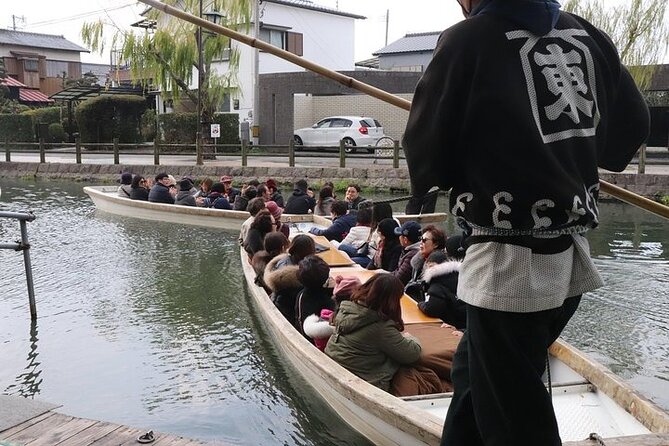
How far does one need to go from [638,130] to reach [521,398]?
Result: 83 cm

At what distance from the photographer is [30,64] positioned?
38.3 m

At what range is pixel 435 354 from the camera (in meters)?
3.83

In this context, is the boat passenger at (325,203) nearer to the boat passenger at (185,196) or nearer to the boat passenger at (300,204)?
the boat passenger at (300,204)

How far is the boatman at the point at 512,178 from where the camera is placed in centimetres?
155

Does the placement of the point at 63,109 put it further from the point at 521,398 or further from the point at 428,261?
the point at 521,398

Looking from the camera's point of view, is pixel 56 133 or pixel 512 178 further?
pixel 56 133

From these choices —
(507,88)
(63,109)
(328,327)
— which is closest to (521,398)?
(507,88)

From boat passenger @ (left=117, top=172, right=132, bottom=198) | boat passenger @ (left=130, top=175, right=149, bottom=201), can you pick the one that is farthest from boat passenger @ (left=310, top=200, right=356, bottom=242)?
boat passenger @ (left=117, top=172, right=132, bottom=198)

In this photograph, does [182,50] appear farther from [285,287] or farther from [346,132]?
[285,287]

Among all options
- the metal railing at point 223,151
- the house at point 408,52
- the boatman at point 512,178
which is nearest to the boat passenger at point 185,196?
the metal railing at point 223,151

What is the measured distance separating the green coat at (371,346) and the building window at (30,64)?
3956 centimetres

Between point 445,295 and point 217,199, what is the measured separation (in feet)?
22.9

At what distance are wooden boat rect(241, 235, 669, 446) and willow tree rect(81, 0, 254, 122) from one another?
17690mm

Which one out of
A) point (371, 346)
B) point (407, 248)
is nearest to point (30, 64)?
point (407, 248)
